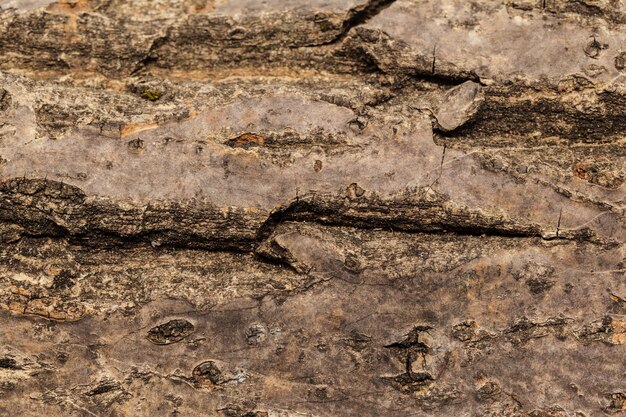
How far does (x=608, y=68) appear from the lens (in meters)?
5.38

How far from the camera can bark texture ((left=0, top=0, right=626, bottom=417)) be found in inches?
201

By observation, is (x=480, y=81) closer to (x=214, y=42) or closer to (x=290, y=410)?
(x=214, y=42)

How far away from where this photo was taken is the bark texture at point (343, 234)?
511cm

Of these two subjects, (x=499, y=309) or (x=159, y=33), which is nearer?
(x=499, y=309)

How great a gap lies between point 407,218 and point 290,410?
1544 mm

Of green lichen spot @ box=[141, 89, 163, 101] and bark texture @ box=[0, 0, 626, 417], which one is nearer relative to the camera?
bark texture @ box=[0, 0, 626, 417]

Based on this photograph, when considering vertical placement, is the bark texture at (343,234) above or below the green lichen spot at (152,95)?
below

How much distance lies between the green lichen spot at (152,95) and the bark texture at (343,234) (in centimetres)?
1

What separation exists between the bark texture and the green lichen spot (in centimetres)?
1

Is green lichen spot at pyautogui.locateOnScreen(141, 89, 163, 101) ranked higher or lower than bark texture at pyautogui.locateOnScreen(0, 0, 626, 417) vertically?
higher

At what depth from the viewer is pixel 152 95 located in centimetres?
551

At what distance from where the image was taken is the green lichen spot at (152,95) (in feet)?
18.0

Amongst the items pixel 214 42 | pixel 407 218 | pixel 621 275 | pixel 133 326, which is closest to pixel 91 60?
pixel 214 42

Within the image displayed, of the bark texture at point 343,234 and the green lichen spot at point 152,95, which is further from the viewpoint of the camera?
the green lichen spot at point 152,95
